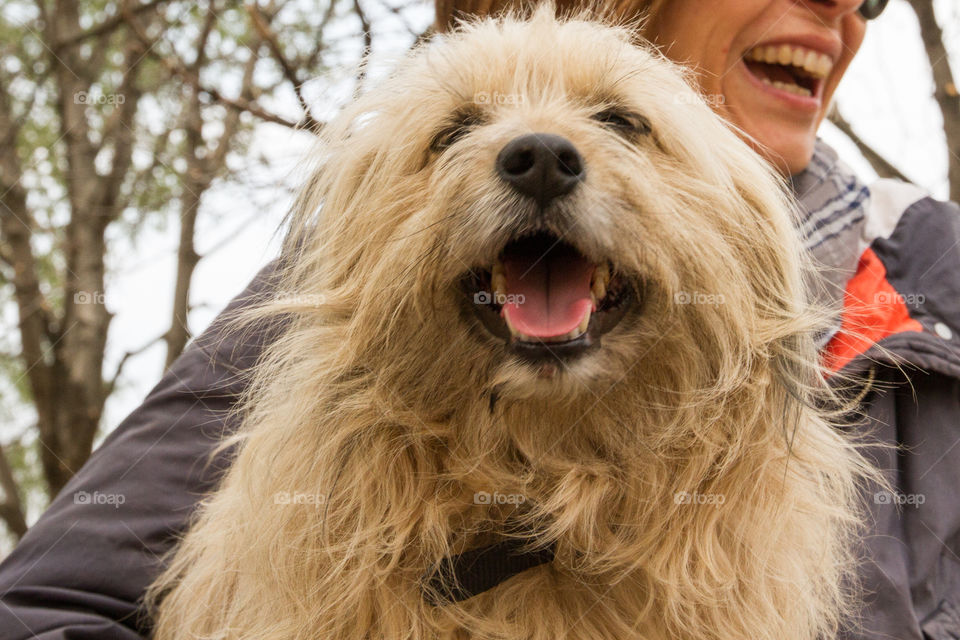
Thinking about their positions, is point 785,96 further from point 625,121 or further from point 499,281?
point 499,281

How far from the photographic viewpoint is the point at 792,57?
276cm

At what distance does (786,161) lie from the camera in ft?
8.93

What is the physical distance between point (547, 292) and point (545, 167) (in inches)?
10.4

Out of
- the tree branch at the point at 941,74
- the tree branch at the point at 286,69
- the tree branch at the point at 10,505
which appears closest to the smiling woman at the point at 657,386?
the tree branch at the point at 286,69

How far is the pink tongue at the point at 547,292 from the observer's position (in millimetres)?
1826

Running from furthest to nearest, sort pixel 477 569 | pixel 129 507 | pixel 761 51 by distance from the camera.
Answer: pixel 761 51 → pixel 129 507 → pixel 477 569

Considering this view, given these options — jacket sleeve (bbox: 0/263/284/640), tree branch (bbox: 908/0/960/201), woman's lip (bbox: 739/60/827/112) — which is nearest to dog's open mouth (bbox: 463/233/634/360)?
jacket sleeve (bbox: 0/263/284/640)

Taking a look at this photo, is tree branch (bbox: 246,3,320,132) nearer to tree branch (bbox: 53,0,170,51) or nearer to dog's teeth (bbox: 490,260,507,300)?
dog's teeth (bbox: 490,260,507,300)

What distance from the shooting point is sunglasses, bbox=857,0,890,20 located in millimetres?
2840

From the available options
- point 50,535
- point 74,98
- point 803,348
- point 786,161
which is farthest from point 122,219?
point 803,348

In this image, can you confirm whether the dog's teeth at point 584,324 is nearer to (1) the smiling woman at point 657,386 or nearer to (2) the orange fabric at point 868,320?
(1) the smiling woman at point 657,386

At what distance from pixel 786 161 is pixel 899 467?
97 centimetres

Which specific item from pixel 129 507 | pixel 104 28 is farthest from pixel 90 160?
pixel 129 507

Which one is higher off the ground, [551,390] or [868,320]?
[551,390]
